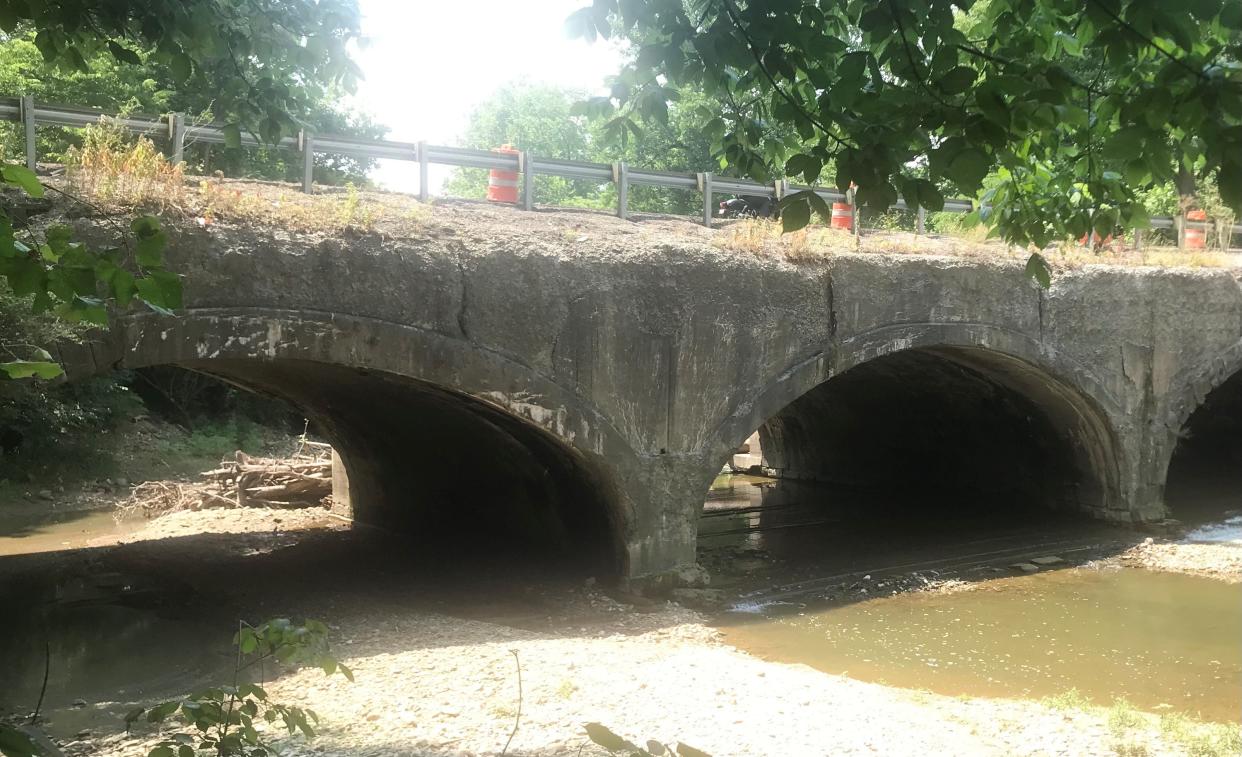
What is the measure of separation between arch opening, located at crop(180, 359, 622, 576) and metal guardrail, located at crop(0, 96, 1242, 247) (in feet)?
6.84

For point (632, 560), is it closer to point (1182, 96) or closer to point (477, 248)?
point (477, 248)

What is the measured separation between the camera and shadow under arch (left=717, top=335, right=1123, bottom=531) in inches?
436

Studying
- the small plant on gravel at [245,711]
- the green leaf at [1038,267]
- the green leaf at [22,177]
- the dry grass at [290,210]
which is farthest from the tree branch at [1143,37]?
the dry grass at [290,210]

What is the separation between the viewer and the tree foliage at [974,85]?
Result: 268 centimetres

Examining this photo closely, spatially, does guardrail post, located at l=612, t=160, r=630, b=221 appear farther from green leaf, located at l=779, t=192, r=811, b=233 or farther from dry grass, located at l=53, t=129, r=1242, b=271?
green leaf, located at l=779, t=192, r=811, b=233

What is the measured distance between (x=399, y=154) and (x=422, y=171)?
29cm

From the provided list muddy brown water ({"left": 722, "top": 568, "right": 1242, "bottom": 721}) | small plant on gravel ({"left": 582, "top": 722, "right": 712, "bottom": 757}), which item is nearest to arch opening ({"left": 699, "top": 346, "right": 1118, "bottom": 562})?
muddy brown water ({"left": 722, "top": 568, "right": 1242, "bottom": 721})

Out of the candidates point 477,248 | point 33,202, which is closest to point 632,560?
point 477,248

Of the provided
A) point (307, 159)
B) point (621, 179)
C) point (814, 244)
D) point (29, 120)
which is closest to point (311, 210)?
point (307, 159)

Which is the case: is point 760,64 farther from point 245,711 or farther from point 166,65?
point 245,711

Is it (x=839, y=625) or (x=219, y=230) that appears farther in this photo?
(x=839, y=625)

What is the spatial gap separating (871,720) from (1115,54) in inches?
163

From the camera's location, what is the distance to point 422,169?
986 cm

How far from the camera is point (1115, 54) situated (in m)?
2.78
